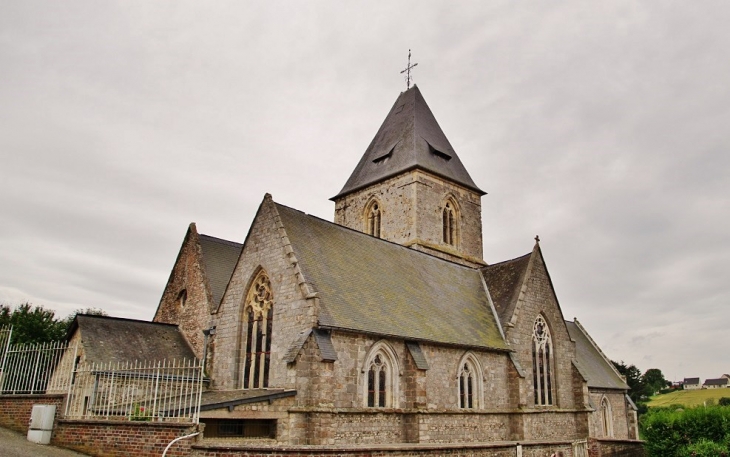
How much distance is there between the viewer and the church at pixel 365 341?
60.2 feet

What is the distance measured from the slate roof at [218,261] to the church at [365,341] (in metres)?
0.07

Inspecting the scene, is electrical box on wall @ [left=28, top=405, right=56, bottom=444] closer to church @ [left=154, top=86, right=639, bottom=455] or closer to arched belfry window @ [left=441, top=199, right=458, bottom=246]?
church @ [left=154, top=86, right=639, bottom=455]

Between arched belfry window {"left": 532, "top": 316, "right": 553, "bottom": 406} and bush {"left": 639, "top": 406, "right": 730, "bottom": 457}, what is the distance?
435 centimetres

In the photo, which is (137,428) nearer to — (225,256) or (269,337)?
(269,337)

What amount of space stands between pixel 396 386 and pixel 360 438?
2472 mm

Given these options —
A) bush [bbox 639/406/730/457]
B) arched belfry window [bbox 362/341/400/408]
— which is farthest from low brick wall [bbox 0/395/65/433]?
bush [bbox 639/406/730/457]

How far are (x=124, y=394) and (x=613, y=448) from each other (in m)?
17.3

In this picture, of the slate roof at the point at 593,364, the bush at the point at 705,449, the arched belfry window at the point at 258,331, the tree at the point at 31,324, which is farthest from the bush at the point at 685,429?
the tree at the point at 31,324

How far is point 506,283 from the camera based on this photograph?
96.9 ft

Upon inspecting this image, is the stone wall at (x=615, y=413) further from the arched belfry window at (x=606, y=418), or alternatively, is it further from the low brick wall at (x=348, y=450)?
the low brick wall at (x=348, y=450)

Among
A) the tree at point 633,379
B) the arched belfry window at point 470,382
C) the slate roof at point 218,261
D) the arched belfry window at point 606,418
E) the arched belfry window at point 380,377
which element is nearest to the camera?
the arched belfry window at point 380,377

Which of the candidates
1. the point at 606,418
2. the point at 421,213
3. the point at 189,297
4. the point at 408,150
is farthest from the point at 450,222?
the point at 189,297

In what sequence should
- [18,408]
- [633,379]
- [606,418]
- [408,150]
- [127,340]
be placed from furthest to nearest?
[633,379]
[408,150]
[606,418]
[127,340]
[18,408]

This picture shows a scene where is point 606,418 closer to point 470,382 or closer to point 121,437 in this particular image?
point 470,382
